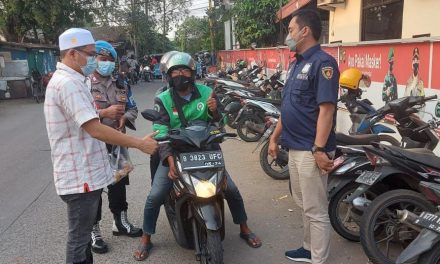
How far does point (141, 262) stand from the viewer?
3602 mm

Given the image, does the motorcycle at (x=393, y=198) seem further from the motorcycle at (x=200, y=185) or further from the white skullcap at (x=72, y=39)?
the white skullcap at (x=72, y=39)

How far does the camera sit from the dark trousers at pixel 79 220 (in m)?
2.65

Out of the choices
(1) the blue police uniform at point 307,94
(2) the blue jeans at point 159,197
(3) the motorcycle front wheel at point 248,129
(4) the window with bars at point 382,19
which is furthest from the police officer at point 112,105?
(4) the window with bars at point 382,19

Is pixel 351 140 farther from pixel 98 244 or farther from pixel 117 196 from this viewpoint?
pixel 98 244

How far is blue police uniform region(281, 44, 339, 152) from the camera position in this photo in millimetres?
2865

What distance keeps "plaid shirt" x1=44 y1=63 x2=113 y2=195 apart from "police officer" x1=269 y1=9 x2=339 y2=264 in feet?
4.49

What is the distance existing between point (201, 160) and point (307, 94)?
872 mm

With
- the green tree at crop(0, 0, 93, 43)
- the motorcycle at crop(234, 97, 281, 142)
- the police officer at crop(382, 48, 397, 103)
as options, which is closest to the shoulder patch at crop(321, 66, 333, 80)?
the police officer at crop(382, 48, 397, 103)

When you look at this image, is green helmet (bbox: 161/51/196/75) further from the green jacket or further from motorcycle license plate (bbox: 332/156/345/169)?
motorcycle license plate (bbox: 332/156/345/169)

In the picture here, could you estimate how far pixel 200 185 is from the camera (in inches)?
117

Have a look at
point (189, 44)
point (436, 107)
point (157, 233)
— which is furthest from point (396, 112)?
point (189, 44)

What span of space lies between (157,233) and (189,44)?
5255cm

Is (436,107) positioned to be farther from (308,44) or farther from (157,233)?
(157,233)

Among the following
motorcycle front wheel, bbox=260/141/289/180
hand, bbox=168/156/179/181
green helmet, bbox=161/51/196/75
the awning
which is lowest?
motorcycle front wheel, bbox=260/141/289/180
